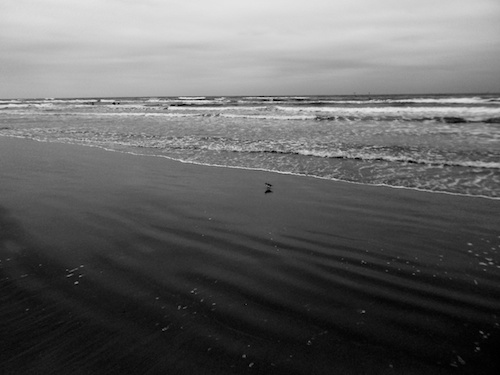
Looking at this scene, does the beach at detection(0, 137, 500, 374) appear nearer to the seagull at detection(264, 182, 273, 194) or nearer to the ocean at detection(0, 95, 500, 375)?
the ocean at detection(0, 95, 500, 375)

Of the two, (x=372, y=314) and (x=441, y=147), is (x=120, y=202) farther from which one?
(x=441, y=147)

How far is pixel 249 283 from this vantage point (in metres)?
3.35

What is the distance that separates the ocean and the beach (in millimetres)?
16

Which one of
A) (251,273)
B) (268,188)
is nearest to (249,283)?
(251,273)

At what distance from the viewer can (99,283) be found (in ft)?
10.8

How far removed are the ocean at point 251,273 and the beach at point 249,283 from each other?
0.05ft

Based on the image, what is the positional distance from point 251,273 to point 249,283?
212mm

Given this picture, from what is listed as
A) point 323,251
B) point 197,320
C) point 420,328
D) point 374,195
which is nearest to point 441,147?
point 374,195

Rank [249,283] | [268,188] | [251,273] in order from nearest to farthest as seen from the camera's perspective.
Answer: [249,283] → [251,273] → [268,188]

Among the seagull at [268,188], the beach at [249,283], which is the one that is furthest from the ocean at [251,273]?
the seagull at [268,188]

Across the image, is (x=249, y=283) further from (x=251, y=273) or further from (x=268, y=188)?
(x=268, y=188)

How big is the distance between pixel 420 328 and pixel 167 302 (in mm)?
2214

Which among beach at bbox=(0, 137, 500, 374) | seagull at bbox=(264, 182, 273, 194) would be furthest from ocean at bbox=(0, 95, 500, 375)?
seagull at bbox=(264, 182, 273, 194)

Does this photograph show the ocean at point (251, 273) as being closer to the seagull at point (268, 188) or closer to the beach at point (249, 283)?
the beach at point (249, 283)
